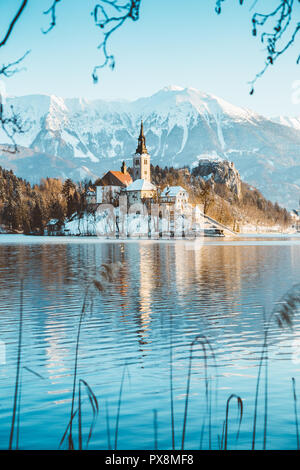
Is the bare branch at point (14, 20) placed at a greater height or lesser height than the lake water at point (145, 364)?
greater

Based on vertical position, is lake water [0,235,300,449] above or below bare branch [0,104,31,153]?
below

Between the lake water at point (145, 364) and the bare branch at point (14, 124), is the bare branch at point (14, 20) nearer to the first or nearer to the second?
the bare branch at point (14, 124)

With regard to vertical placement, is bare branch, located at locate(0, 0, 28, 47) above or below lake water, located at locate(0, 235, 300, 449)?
above

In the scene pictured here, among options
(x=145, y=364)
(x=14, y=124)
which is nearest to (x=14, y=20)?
(x=14, y=124)

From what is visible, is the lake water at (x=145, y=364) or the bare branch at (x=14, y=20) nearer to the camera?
the bare branch at (x=14, y=20)

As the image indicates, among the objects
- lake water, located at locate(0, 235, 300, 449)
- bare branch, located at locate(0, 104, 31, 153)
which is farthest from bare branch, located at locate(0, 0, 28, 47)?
lake water, located at locate(0, 235, 300, 449)

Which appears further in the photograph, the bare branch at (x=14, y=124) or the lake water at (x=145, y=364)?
the lake water at (x=145, y=364)

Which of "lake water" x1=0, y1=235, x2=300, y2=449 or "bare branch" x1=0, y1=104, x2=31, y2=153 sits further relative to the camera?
"lake water" x1=0, y1=235, x2=300, y2=449

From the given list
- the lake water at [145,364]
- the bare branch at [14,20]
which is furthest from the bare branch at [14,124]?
the lake water at [145,364]

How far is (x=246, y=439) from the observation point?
11023 mm

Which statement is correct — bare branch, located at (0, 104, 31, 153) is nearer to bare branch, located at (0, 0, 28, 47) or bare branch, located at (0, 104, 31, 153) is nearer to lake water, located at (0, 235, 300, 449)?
bare branch, located at (0, 0, 28, 47)

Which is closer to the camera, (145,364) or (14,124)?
(14,124)

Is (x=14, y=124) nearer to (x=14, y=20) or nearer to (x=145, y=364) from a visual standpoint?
(x=14, y=20)
